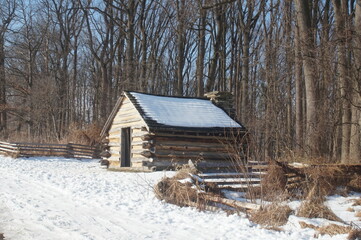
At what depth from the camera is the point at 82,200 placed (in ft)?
30.1

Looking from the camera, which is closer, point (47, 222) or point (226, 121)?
point (47, 222)

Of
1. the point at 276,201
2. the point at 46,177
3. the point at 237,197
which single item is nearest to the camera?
the point at 276,201

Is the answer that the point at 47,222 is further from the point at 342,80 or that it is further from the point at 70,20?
the point at 70,20

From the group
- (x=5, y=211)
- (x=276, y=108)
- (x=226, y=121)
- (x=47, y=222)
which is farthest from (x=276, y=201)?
(x=276, y=108)

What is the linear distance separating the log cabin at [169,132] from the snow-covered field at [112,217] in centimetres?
416

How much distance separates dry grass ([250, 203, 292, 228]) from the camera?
679 centimetres

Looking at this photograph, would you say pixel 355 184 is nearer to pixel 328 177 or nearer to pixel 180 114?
pixel 328 177

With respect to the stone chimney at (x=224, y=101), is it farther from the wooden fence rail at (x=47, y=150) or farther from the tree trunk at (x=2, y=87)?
the tree trunk at (x=2, y=87)

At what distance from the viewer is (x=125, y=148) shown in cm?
1823

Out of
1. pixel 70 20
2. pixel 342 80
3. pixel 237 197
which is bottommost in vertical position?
pixel 237 197

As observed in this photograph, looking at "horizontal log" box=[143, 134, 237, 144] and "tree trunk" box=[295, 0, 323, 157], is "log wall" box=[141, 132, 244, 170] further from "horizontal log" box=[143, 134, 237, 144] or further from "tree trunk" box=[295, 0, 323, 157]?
"tree trunk" box=[295, 0, 323, 157]

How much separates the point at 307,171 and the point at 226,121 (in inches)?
235

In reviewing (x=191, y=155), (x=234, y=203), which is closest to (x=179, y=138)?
(x=191, y=155)

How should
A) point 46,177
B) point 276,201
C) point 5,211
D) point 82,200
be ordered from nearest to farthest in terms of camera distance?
point 276,201, point 5,211, point 82,200, point 46,177
